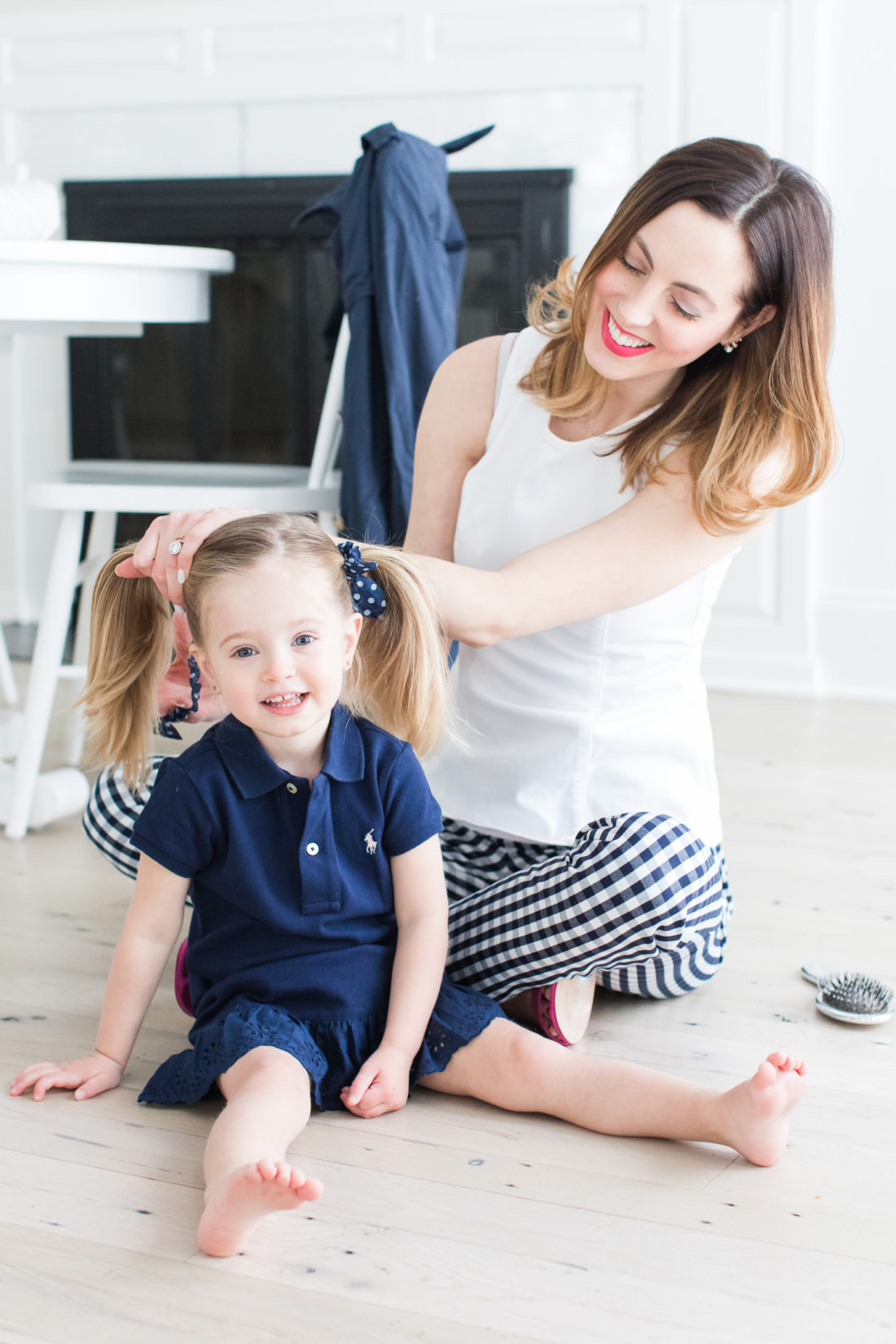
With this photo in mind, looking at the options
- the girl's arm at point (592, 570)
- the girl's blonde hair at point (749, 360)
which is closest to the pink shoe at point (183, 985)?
the girl's arm at point (592, 570)

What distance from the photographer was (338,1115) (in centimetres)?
110

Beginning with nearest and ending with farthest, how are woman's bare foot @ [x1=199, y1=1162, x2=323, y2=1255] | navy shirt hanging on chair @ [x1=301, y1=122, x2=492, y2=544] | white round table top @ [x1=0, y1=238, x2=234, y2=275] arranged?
woman's bare foot @ [x1=199, y1=1162, x2=323, y2=1255], white round table top @ [x1=0, y1=238, x2=234, y2=275], navy shirt hanging on chair @ [x1=301, y1=122, x2=492, y2=544]

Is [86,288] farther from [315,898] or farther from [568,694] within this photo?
[315,898]

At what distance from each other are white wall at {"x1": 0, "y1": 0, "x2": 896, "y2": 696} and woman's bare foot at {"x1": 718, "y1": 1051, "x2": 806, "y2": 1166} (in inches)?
79.3

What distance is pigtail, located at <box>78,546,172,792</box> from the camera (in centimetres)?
118

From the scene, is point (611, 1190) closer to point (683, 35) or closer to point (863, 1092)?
point (863, 1092)

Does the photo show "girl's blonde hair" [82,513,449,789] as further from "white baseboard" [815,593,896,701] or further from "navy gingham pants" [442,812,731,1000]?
"white baseboard" [815,593,896,701]

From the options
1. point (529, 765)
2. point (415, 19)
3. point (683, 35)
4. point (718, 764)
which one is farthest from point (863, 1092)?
point (415, 19)

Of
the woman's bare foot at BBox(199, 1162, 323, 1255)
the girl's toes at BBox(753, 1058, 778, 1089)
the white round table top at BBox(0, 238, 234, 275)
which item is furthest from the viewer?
the white round table top at BBox(0, 238, 234, 275)

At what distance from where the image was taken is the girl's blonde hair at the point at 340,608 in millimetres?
1062

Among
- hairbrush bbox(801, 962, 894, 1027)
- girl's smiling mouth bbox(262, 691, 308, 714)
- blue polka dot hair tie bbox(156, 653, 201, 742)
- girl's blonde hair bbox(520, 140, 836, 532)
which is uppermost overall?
girl's blonde hair bbox(520, 140, 836, 532)

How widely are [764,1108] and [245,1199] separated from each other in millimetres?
398

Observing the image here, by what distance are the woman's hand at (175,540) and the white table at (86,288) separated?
68cm

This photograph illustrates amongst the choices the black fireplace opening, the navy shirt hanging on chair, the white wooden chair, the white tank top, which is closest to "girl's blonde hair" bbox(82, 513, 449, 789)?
the white tank top
